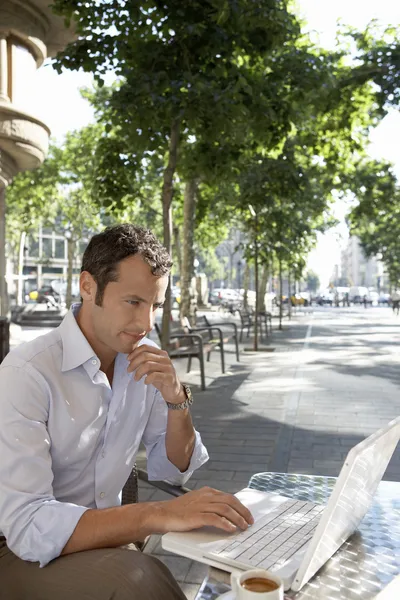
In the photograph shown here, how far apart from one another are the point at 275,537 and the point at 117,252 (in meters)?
0.92

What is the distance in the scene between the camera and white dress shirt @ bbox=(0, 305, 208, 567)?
65.7 inches

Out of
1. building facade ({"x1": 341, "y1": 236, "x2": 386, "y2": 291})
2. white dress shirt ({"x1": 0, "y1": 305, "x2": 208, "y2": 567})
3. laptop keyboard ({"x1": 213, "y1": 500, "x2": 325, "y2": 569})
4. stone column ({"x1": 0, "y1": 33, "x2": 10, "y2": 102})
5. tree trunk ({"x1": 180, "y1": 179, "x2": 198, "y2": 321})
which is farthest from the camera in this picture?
building facade ({"x1": 341, "y1": 236, "x2": 386, "y2": 291})

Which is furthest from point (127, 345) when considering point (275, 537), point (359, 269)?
point (359, 269)

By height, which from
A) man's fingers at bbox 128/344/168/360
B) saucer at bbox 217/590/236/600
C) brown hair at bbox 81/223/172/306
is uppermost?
brown hair at bbox 81/223/172/306

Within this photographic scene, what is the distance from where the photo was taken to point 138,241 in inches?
77.9

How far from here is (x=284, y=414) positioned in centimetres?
747

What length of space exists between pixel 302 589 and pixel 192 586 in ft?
6.29

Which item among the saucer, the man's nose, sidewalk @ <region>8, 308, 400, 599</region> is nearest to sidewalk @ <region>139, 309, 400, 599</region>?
sidewalk @ <region>8, 308, 400, 599</region>

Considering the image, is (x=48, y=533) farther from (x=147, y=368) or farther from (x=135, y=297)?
(x=135, y=297)

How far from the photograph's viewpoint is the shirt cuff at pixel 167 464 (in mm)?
2318

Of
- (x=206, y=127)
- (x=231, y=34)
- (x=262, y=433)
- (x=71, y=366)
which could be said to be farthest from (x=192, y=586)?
(x=231, y=34)

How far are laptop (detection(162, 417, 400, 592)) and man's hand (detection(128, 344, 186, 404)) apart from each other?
0.50 meters

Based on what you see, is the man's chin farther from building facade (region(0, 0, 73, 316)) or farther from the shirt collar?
building facade (region(0, 0, 73, 316))

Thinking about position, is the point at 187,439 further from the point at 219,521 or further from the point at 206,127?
the point at 206,127
